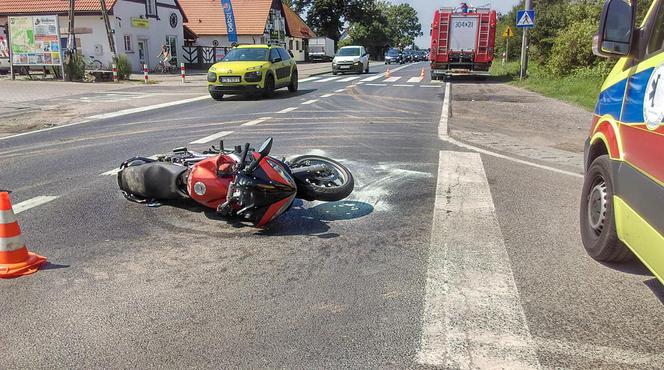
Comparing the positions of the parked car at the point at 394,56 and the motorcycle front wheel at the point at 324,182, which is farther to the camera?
the parked car at the point at 394,56

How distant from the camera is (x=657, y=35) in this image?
3.46 m

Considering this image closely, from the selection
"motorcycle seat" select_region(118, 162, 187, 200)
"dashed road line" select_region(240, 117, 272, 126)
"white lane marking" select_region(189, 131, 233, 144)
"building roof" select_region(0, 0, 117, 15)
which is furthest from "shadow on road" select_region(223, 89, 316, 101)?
"building roof" select_region(0, 0, 117, 15)

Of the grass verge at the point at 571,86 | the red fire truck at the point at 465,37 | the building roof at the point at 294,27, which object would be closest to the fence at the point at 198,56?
the building roof at the point at 294,27

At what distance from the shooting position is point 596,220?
13.2ft

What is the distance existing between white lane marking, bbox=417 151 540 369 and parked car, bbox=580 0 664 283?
73cm

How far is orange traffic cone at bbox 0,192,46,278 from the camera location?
3.85 m

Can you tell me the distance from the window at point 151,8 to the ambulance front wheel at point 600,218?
37.0m

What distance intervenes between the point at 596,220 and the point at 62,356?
11.8 ft

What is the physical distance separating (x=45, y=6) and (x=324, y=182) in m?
35.4

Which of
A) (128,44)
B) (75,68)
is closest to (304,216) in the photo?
(75,68)

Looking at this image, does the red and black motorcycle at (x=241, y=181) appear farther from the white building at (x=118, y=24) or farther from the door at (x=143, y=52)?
the door at (x=143, y=52)

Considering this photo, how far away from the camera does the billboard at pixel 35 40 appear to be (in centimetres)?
2377

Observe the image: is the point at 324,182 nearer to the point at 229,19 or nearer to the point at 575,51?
the point at 575,51

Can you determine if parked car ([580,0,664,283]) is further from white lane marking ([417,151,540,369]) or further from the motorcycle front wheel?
the motorcycle front wheel
